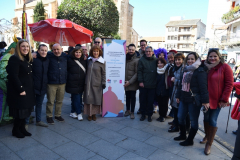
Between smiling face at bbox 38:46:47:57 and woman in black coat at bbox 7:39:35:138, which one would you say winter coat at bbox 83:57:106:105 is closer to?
smiling face at bbox 38:46:47:57

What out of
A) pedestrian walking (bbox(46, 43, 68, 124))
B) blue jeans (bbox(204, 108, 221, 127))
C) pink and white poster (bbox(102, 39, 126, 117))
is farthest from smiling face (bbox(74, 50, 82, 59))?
blue jeans (bbox(204, 108, 221, 127))

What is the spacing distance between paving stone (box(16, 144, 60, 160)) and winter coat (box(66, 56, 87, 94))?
64.4 inches

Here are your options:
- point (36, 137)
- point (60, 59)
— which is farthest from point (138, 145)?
point (60, 59)

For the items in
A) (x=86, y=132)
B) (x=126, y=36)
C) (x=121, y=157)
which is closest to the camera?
(x=121, y=157)

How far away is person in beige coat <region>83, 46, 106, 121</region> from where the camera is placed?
174 inches

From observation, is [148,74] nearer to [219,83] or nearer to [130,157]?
[219,83]

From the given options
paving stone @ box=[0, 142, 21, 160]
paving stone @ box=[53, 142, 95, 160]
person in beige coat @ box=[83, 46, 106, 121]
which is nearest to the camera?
paving stone @ box=[0, 142, 21, 160]

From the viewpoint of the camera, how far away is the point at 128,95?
5.04 meters

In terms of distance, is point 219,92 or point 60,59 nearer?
point 219,92

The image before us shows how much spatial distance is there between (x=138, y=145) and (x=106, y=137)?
2.33 ft

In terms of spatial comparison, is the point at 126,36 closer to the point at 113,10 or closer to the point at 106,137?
the point at 113,10

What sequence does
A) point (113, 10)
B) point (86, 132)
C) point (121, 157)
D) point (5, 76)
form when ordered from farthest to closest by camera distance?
point (113, 10)
point (86, 132)
point (5, 76)
point (121, 157)

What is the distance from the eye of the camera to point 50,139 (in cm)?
347

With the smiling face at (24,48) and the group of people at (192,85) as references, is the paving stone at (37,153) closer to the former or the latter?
the smiling face at (24,48)
